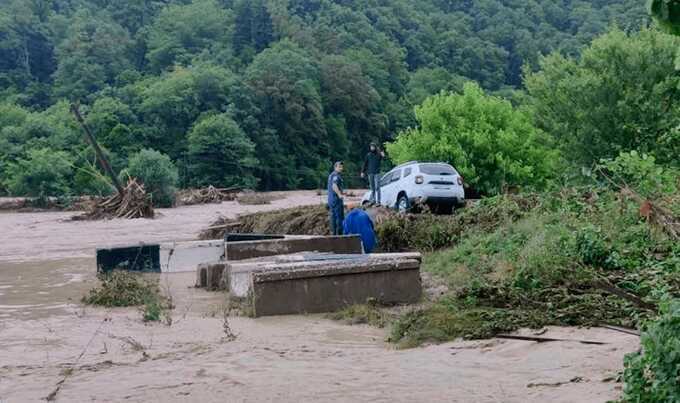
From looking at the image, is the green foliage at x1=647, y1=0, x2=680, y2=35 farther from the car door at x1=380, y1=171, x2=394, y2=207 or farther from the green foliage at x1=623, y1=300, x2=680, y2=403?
the car door at x1=380, y1=171, x2=394, y2=207

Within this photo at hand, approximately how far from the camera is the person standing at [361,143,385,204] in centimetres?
2352

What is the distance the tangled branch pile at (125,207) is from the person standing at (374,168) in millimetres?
19212

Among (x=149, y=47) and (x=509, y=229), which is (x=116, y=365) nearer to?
(x=509, y=229)

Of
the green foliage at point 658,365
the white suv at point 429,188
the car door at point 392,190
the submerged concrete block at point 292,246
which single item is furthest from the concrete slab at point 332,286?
the car door at point 392,190

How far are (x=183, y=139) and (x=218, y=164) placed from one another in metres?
7.03

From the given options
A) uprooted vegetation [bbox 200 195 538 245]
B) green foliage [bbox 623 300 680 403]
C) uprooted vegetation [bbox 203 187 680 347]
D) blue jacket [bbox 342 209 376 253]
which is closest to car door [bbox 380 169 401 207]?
uprooted vegetation [bbox 200 195 538 245]

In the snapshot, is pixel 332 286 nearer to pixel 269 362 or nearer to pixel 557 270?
pixel 557 270

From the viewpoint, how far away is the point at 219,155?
7988 cm

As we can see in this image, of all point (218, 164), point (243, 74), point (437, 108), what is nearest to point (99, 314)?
point (437, 108)

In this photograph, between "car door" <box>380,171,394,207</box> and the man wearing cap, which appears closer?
the man wearing cap

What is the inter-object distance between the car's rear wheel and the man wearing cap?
3.89 m

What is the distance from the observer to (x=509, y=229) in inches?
600

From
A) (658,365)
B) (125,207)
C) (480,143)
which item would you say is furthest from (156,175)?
(658,365)

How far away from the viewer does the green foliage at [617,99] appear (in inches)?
1104
